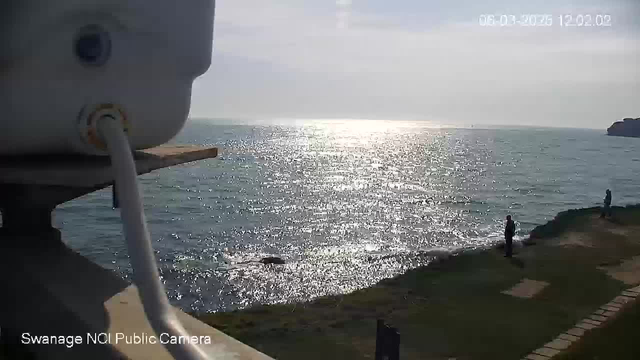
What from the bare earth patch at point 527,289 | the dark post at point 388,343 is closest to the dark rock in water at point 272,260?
the bare earth patch at point 527,289

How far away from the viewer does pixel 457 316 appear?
44.1 feet

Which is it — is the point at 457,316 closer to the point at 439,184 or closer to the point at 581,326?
the point at 581,326

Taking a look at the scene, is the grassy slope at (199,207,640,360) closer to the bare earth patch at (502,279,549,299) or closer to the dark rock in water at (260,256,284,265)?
the bare earth patch at (502,279,549,299)

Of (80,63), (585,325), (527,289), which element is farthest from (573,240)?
(80,63)

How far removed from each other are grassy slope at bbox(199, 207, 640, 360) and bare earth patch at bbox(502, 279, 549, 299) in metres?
0.26

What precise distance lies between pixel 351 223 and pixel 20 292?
31783 millimetres

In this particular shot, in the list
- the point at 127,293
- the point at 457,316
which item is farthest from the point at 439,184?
the point at 127,293

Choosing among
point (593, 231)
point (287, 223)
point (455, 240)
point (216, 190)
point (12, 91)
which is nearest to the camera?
point (12, 91)

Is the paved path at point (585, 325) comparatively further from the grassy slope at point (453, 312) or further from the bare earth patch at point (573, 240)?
the bare earth patch at point (573, 240)

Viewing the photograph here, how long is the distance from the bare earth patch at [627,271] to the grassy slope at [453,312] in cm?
35

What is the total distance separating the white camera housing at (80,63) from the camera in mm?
6547

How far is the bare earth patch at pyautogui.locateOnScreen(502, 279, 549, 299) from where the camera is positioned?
14.9 metres

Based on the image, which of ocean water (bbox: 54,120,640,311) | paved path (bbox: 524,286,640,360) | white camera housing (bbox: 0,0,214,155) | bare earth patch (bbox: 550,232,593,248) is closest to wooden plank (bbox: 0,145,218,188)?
white camera housing (bbox: 0,0,214,155)

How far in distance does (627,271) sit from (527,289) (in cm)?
386
